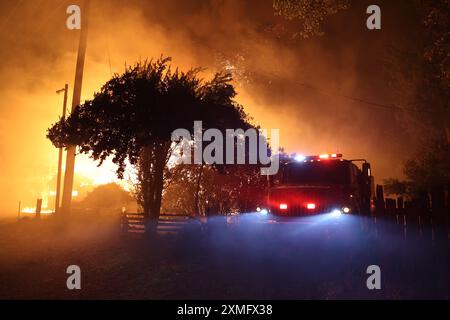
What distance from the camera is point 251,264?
8883 millimetres

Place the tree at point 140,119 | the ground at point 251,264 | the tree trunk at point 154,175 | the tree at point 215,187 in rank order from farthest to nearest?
the tree at point 215,187 → the tree trunk at point 154,175 → the tree at point 140,119 → the ground at point 251,264

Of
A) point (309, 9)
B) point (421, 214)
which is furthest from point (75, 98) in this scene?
point (421, 214)

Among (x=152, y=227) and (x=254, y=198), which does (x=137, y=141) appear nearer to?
(x=152, y=227)

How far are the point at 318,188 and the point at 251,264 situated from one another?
3481 millimetres

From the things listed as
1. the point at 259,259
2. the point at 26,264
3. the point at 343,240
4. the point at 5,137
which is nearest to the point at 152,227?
the point at 26,264

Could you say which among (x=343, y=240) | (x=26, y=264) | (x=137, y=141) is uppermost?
(x=137, y=141)

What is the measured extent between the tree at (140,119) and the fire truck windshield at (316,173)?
3188mm

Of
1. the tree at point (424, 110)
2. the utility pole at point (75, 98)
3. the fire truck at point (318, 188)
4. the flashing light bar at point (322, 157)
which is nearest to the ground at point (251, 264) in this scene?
the fire truck at point (318, 188)

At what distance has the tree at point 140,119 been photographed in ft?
39.1

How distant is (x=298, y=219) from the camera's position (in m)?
10.9

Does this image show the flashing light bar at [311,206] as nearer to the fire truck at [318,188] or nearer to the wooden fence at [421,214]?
the fire truck at [318,188]

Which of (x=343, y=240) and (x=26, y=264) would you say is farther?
(x=26, y=264)

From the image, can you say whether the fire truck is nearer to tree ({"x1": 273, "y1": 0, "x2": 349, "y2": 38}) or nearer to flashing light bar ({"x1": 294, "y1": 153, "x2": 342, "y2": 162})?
flashing light bar ({"x1": 294, "y1": 153, "x2": 342, "y2": 162})
